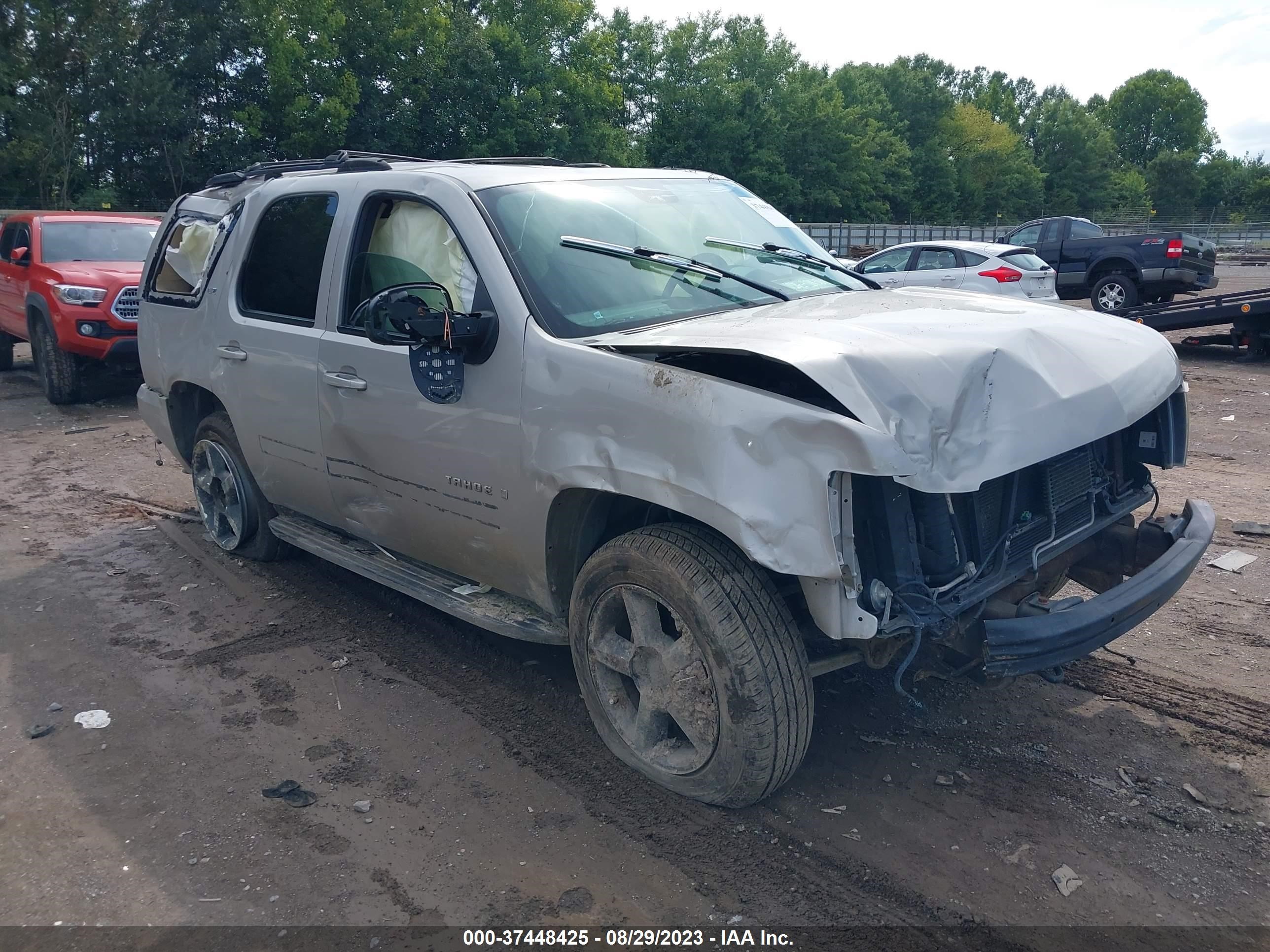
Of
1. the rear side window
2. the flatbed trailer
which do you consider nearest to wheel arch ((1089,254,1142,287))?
the rear side window

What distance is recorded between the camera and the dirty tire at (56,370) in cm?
1070

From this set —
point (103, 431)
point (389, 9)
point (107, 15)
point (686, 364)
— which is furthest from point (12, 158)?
point (686, 364)

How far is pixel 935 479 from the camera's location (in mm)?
2643

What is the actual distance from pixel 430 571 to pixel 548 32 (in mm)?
41891

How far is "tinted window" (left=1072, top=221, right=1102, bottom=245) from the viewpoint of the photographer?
18.0 metres

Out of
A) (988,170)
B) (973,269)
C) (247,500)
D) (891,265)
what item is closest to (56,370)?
(247,500)

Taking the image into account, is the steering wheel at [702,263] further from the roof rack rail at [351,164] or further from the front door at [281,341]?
the front door at [281,341]

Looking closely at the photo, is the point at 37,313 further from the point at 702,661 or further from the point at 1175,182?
the point at 1175,182

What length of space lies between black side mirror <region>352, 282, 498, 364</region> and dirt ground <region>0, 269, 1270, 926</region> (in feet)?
4.90

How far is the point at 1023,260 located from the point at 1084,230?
436cm

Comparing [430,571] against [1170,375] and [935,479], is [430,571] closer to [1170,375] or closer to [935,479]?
[935,479]

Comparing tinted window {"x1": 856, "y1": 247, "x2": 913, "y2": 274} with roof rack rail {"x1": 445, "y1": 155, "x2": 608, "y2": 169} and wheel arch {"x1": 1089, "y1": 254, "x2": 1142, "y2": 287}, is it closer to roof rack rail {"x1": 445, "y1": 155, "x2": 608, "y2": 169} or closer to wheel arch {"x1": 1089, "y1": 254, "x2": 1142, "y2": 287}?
wheel arch {"x1": 1089, "y1": 254, "x2": 1142, "y2": 287}

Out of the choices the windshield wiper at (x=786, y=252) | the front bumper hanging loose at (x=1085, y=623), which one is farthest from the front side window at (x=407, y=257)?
the front bumper hanging loose at (x=1085, y=623)

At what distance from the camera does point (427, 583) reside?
162 inches
